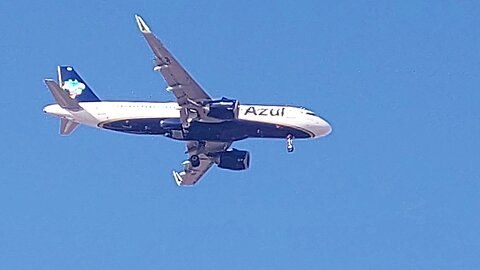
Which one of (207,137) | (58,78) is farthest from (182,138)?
(58,78)

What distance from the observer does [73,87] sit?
10188 cm

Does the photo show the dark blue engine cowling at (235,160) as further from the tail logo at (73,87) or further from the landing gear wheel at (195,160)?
the tail logo at (73,87)

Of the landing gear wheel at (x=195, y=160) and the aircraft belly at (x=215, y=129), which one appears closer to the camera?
the aircraft belly at (x=215, y=129)

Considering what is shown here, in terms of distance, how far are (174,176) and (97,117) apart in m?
11.6

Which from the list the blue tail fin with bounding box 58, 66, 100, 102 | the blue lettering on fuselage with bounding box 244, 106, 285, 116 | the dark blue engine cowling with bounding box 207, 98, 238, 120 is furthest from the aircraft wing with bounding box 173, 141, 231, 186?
the blue tail fin with bounding box 58, 66, 100, 102

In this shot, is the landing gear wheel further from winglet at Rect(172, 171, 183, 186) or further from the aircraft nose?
the aircraft nose

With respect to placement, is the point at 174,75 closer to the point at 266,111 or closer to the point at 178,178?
the point at 266,111

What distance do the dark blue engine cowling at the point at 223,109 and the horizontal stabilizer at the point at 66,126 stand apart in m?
12.2

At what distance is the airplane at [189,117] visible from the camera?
91.4m

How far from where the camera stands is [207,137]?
94000 millimetres

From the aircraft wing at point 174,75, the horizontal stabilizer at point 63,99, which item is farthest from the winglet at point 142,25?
the horizontal stabilizer at point 63,99

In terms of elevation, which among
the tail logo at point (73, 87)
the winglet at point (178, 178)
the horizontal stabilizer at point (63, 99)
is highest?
the tail logo at point (73, 87)

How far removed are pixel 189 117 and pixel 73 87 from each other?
13530mm

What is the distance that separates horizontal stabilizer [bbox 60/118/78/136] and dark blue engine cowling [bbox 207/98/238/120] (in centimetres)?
1217
